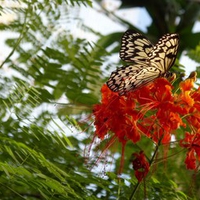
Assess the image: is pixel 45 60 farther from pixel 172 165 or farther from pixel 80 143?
pixel 172 165

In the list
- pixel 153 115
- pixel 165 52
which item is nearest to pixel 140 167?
pixel 153 115

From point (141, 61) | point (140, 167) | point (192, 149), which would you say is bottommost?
point (140, 167)

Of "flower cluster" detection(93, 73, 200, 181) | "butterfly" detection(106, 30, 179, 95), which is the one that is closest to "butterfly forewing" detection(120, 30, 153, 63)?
"butterfly" detection(106, 30, 179, 95)

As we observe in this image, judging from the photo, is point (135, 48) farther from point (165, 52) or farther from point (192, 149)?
point (192, 149)

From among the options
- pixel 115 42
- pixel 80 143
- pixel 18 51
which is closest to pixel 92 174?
pixel 80 143

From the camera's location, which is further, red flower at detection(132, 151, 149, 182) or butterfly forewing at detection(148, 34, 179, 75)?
butterfly forewing at detection(148, 34, 179, 75)

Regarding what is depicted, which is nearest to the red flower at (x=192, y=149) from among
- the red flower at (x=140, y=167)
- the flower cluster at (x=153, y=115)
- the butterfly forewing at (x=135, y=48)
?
the flower cluster at (x=153, y=115)

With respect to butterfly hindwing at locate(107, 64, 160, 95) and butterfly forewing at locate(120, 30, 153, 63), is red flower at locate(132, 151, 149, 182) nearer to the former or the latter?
butterfly hindwing at locate(107, 64, 160, 95)
